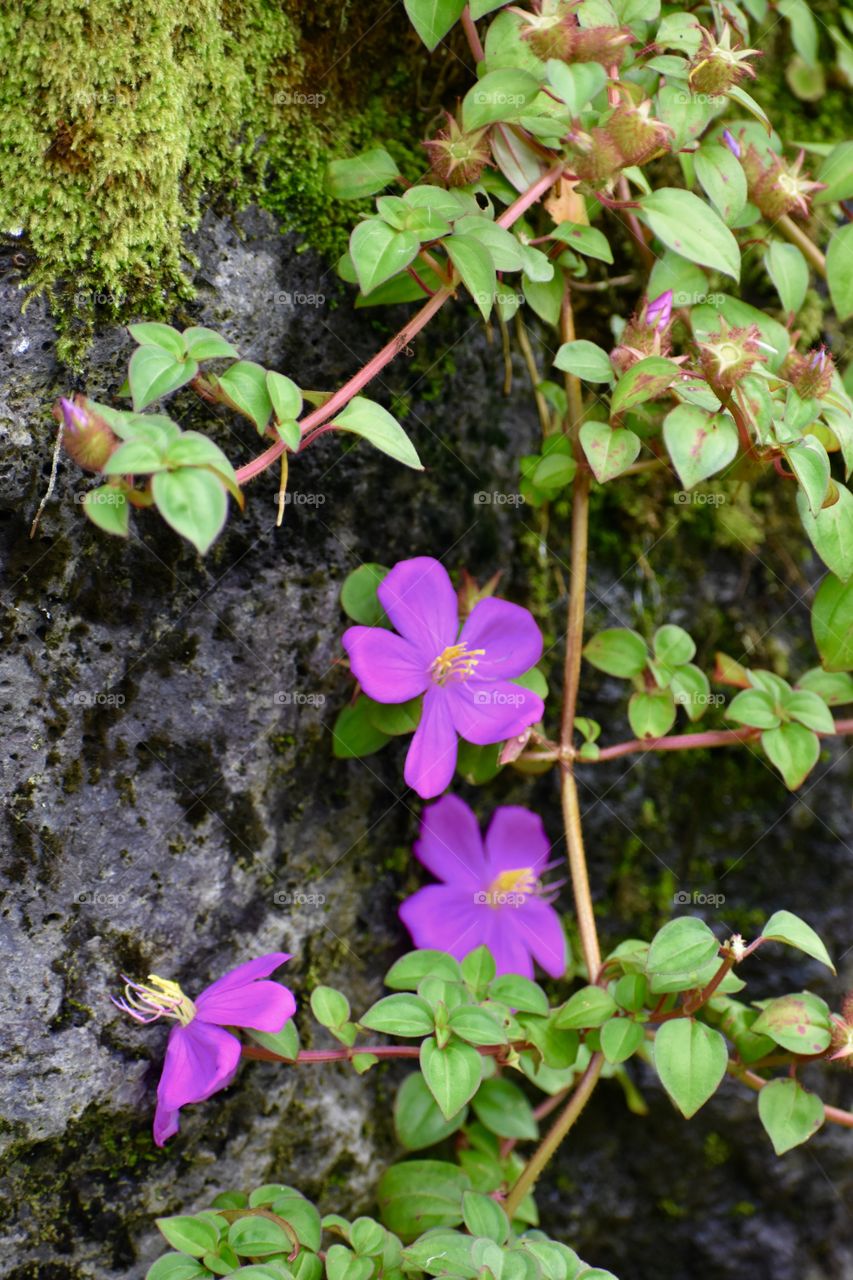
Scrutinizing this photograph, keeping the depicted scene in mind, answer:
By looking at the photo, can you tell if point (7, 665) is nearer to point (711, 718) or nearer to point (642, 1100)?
point (711, 718)

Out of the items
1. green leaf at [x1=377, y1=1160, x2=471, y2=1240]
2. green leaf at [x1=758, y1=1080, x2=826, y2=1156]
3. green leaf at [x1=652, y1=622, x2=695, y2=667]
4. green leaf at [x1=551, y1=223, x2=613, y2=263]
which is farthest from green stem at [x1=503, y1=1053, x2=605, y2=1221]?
green leaf at [x1=551, y1=223, x2=613, y2=263]

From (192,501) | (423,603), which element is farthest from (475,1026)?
(192,501)

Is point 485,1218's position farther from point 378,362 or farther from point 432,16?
point 432,16

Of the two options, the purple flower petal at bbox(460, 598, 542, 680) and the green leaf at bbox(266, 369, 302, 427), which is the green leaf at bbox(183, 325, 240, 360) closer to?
the green leaf at bbox(266, 369, 302, 427)

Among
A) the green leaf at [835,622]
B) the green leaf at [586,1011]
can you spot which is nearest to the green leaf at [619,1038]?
the green leaf at [586,1011]

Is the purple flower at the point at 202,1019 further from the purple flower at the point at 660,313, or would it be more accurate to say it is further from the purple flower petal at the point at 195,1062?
the purple flower at the point at 660,313
